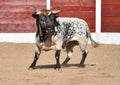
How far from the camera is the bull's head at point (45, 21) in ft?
36.2

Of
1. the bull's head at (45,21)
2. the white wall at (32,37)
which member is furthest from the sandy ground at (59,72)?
the white wall at (32,37)

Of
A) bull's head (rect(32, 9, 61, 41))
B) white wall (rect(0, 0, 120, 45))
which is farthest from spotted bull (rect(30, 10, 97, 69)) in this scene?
white wall (rect(0, 0, 120, 45))

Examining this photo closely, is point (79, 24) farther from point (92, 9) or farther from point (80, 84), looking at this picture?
point (92, 9)

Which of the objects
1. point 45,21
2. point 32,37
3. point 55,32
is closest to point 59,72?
point 55,32

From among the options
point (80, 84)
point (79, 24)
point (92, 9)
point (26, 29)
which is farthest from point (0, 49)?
point (80, 84)

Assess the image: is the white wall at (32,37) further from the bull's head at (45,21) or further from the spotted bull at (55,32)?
the bull's head at (45,21)

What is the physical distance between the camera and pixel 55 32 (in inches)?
443

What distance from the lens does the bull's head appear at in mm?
11023

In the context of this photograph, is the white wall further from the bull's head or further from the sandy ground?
the bull's head

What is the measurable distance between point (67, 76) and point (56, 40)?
3.77ft

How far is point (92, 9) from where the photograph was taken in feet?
58.1

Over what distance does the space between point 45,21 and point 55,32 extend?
36 cm

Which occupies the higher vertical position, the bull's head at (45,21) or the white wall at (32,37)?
the bull's head at (45,21)

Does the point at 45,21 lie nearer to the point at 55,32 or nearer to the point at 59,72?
the point at 55,32
